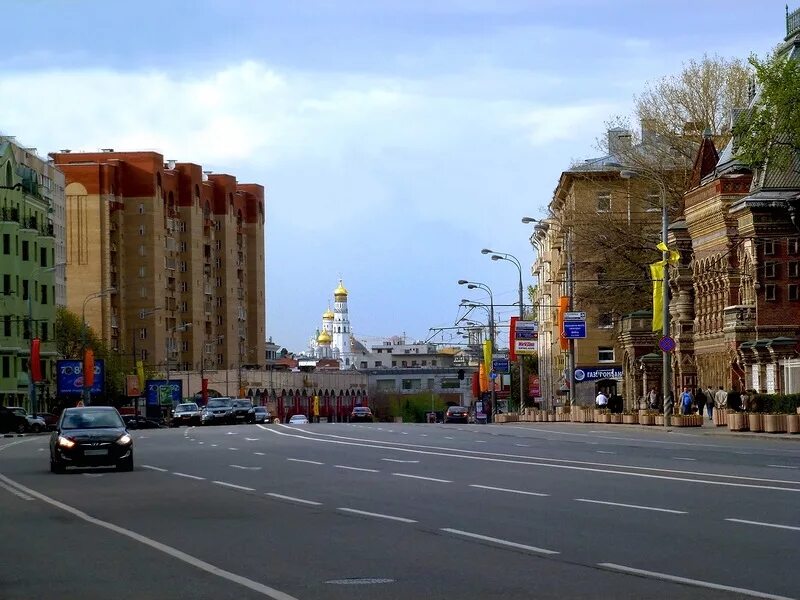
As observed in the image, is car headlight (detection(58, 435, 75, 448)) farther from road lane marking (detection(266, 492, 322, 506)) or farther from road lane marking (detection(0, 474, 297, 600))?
road lane marking (detection(266, 492, 322, 506))

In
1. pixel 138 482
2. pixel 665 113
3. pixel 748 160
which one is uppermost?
pixel 665 113

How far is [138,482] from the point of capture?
97.2 feet


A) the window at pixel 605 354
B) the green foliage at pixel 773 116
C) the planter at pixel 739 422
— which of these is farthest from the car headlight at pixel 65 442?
the window at pixel 605 354

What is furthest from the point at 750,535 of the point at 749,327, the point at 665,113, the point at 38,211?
the point at 38,211

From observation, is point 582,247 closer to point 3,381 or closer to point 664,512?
point 3,381

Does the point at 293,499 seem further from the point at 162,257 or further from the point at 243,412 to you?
the point at 162,257

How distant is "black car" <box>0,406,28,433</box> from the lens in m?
85.6

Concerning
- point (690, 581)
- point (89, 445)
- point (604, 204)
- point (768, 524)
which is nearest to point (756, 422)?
point (89, 445)

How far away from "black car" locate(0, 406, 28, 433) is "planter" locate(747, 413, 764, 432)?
4574 centimetres

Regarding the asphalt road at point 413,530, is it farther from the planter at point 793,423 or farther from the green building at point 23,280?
the green building at point 23,280

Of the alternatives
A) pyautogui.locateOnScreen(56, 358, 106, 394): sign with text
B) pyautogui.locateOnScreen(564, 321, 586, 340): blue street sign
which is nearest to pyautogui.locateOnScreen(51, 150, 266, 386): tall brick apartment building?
pyautogui.locateOnScreen(56, 358, 106, 394): sign with text

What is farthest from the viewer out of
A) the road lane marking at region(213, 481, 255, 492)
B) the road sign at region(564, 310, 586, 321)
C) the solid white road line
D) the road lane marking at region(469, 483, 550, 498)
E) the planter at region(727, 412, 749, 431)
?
the road sign at region(564, 310, 586, 321)

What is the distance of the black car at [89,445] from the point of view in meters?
33.4

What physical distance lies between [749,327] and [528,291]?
97475 mm
